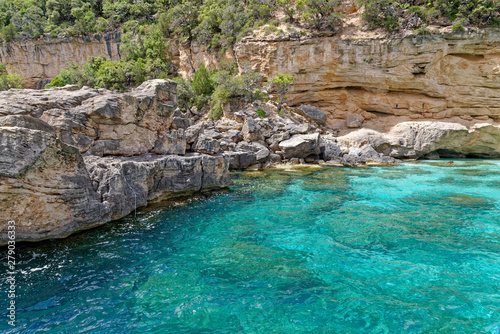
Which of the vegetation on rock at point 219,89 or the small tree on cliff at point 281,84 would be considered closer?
the vegetation on rock at point 219,89

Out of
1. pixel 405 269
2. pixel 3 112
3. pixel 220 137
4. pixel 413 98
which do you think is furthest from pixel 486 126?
pixel 3 112

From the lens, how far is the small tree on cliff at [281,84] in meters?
26.6

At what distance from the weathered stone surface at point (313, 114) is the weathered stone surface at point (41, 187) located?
76.7 feet

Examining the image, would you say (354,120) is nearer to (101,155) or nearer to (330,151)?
(330,151)

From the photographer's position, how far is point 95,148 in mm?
10258

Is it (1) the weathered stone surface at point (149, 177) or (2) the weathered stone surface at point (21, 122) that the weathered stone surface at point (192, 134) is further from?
(2) the weathered stone surface at point (21, 122)

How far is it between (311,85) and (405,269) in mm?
25105

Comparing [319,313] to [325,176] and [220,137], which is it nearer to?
[325,176]

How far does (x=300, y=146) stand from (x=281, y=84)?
9.42m

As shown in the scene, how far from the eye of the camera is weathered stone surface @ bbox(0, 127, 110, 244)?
6.48 meters

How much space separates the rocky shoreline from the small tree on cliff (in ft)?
25.2

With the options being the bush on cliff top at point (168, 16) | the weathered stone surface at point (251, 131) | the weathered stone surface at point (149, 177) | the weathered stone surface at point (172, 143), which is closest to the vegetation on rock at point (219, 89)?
the bush on cliff top at point (168, 16)

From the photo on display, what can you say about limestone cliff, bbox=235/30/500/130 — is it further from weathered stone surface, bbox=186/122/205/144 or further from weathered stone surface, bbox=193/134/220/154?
weathered stone surface, bbox=193/134/220/154

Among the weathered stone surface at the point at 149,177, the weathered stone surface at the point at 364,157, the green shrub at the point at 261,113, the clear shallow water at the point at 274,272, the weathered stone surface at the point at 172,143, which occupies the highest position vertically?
the green shrub at the point at 261,113
